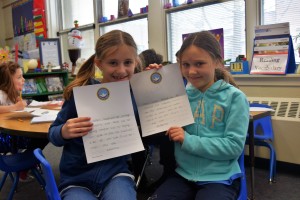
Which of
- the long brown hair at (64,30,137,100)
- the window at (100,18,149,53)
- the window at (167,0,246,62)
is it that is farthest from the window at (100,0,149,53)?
the long brown hair at (64,30,137,100)

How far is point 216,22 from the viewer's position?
3.60 m

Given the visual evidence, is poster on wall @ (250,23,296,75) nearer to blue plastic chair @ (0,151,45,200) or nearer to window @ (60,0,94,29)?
blue plastic chair @ (0,151,45,200)

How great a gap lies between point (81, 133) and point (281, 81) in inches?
89.1

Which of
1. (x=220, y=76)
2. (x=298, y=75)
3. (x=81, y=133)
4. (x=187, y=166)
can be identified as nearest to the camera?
(x=81, y=133)

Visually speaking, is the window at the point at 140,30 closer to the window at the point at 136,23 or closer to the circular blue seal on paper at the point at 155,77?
the window at the point at 136,23

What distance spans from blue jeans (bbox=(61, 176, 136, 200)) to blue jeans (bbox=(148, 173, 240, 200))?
0.10 meters

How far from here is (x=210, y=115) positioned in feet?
4.05

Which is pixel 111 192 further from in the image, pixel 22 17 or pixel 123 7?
pixel 22 17

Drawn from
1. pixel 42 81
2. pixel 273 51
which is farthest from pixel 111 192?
pixel 42 81

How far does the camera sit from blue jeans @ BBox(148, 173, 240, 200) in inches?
43.2

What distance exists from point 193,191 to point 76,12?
522 centimetres

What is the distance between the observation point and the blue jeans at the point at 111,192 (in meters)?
1.10

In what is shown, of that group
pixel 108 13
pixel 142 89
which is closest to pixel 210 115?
pixel 142 89

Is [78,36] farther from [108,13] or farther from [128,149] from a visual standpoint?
[128,149]
